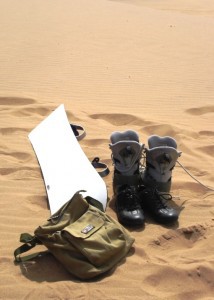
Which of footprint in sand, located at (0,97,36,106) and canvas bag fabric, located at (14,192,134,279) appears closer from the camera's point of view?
canvas bag fabric, located at (14,192,134,279)

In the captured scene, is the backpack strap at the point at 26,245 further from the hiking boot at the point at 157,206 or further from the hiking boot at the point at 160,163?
the hiking boot at the point at 160,163

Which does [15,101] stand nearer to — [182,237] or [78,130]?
[78,130]

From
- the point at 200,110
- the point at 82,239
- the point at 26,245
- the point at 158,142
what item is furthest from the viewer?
the point at 200,110

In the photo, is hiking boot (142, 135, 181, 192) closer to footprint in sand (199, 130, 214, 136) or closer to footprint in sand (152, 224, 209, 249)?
footprint in sand (152, 224, 209, 249)

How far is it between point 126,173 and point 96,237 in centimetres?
79

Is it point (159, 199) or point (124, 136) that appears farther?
point (124, 136)

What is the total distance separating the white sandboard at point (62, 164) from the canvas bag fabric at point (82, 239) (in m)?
0.34

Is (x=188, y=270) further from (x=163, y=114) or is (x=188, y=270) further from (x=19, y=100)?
(x=19, y=100)

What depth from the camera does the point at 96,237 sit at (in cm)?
281

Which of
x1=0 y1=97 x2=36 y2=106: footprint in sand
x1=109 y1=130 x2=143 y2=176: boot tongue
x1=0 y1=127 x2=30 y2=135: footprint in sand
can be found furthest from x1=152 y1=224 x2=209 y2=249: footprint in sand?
x1=0 y1=97 x2=36 y2=106: footprint in sand

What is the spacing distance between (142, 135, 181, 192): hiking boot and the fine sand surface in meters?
0.21

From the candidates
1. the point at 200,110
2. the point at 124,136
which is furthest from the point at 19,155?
the point at 200,110

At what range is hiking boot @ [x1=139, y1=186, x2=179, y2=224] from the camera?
→ 10.7 feet

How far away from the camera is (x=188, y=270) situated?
2803 mm
